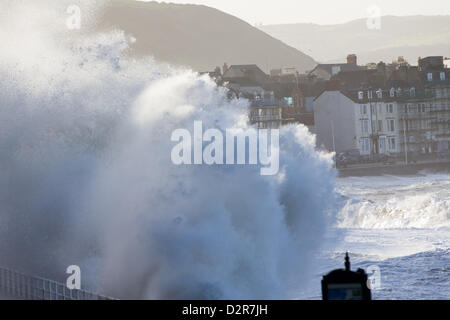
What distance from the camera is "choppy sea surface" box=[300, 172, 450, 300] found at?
21.5 metres

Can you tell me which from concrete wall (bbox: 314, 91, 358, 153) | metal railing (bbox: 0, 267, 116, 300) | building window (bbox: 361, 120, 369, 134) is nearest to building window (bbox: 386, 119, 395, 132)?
building window (bbox: 361, 120, 369, 134)

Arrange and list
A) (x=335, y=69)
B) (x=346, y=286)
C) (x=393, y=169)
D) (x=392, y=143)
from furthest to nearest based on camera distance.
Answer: (x=335, y=69), (x=392, y=143), (x=393, y=169), (x=346, y=286)

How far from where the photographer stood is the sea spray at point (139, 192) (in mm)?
16312

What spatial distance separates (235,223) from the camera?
58.4 ft

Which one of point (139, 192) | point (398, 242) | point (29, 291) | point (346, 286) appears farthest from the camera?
point (398, 242)

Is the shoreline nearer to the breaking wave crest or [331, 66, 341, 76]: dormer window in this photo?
the breaking wave crest

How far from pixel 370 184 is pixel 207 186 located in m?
55.3

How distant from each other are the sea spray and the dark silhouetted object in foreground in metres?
6.19

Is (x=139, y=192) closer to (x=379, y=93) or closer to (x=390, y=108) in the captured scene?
(x=379, y=93)

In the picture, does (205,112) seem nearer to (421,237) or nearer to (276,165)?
(276,165)

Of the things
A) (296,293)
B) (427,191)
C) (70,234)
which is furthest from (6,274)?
(427,191)

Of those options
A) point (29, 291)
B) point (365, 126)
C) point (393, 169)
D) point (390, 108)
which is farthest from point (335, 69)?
point (29, 291)

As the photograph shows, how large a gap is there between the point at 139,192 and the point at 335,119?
64.6 m

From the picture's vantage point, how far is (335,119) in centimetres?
8131
